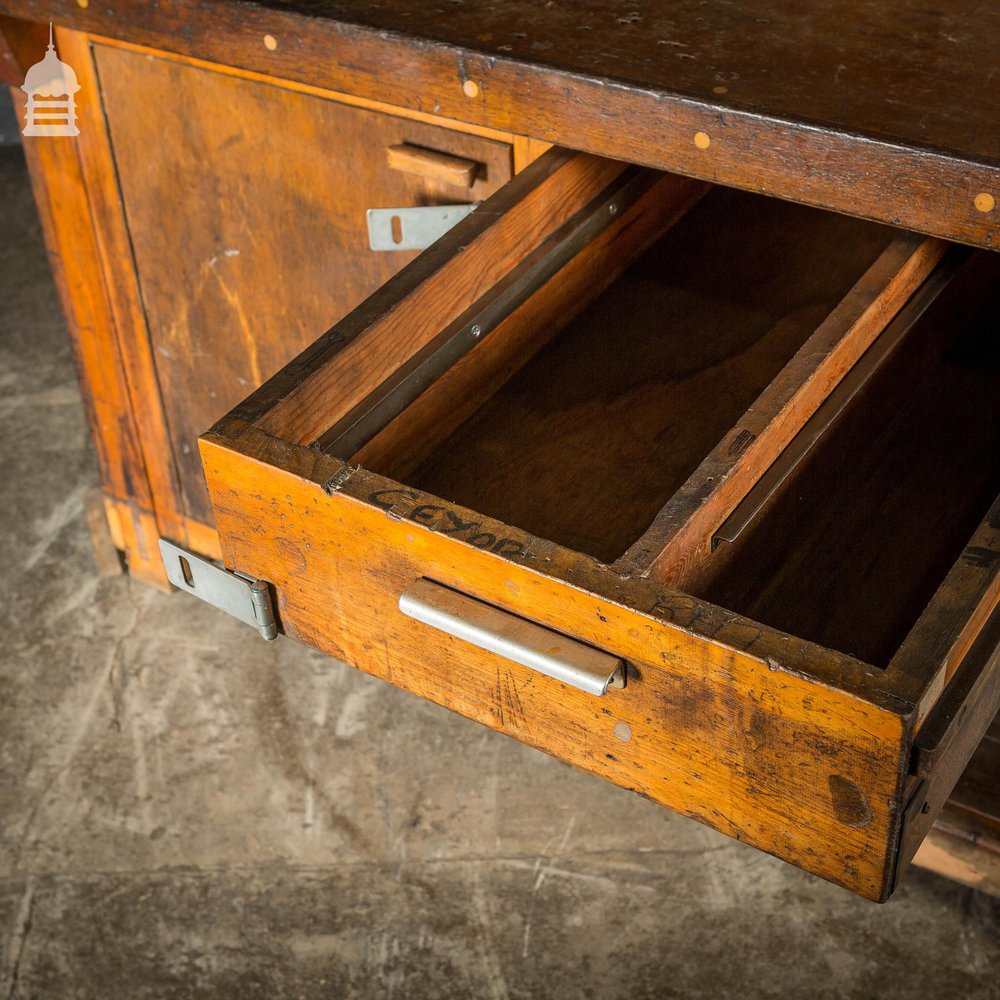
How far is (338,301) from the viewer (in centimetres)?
165

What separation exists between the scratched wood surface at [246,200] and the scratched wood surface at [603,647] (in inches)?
22.8

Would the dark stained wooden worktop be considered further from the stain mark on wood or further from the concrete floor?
the concrete floor

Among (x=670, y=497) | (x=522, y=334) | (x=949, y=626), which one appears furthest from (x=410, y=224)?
(x=949, y=626)

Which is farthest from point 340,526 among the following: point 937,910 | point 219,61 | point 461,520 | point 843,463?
point 937,910

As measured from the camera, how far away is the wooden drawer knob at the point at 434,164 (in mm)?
1391

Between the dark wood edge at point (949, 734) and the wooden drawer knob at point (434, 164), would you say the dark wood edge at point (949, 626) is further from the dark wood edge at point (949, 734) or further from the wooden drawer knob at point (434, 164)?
the wooden drawer knob at point (434, 164)

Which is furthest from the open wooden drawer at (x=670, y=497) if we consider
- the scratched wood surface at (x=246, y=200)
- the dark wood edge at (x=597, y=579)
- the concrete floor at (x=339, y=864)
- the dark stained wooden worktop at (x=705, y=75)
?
the concrete floor at (x=339, y=864)

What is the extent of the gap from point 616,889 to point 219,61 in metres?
1.12

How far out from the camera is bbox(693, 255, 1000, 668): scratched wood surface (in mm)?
1062

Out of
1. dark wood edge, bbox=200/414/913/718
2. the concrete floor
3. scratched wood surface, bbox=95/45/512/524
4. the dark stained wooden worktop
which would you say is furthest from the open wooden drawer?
the concrete floor

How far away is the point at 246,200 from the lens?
5.33 feet

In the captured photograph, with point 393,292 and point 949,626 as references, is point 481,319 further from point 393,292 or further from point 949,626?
point 949,626

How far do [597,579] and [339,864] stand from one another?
108cm

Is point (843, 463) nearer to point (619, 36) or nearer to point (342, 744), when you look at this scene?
point (619, 36)
